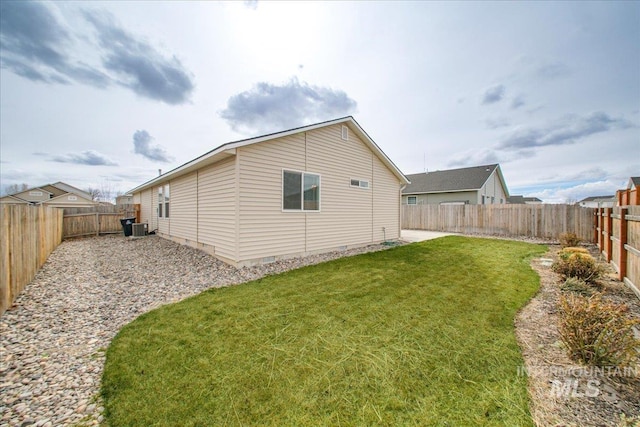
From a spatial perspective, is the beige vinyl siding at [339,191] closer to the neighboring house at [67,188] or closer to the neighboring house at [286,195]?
the neighboring house at [286,195]

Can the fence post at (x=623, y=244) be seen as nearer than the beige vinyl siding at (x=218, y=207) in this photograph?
Yes

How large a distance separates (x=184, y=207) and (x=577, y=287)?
11.7 m

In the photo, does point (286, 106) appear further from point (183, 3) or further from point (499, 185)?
point (499, 185)

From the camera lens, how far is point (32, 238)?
5.49 meters

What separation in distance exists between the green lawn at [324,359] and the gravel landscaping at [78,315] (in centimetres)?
24

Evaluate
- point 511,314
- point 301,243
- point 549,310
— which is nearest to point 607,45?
point 549,310

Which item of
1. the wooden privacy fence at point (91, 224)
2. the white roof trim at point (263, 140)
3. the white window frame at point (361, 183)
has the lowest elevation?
the wooden privacy fence at point (91, 224)

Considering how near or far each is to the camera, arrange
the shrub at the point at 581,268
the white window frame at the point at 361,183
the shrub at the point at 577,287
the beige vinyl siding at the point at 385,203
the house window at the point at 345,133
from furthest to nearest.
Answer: the beige vinyl siding at the point at 385,203 → the white window frame at the point at 361,183 → the house window at the point at 345,133 → the shrub at the point at 581,268 → the shrub at the point at 577,287

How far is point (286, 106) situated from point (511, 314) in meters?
13.3

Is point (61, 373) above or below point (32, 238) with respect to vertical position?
below

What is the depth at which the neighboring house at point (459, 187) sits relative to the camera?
1955 cm

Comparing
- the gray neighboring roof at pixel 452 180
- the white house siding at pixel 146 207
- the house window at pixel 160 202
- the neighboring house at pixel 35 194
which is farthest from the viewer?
the neighboring house at pixel 35 194

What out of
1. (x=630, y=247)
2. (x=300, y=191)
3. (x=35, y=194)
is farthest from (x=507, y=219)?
(x=35, y=194)

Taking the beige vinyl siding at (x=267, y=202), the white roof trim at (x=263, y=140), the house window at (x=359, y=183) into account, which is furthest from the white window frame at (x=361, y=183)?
the beige vinyl siding at (x=267, y=202)
